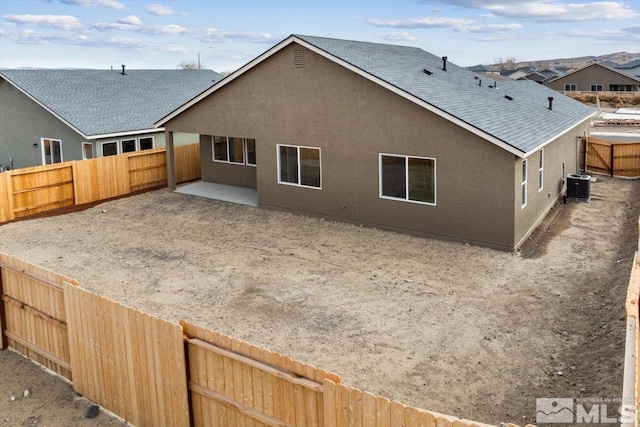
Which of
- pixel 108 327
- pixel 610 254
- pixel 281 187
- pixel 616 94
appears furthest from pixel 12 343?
pixel 616 94

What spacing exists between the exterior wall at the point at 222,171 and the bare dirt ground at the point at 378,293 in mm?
2796

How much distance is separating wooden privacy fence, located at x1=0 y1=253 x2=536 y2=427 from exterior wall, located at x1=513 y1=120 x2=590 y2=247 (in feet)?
35.7

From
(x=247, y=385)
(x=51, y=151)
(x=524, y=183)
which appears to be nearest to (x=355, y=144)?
(x=524, y=183)

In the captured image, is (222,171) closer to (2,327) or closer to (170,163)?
(170,163)

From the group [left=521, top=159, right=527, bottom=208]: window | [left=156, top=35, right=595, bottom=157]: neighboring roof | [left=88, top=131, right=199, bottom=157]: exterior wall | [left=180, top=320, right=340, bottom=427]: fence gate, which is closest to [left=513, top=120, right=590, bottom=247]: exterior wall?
[left=521, top=159, right=527, bottom=208]: window

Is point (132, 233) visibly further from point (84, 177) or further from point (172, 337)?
point (172, 337)

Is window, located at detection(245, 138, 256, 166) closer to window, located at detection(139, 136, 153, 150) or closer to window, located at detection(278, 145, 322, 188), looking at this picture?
window, located at detection(278, 145, 322, 188)

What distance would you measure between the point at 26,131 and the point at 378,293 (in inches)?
848

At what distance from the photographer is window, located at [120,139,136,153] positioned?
25609 millimetres

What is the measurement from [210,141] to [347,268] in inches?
467

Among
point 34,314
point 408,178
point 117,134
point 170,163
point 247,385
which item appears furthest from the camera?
point 117,134

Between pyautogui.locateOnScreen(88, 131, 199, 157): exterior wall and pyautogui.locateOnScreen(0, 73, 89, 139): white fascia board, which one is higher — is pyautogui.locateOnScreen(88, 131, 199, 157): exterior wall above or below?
below

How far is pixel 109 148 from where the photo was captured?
25.1 meters

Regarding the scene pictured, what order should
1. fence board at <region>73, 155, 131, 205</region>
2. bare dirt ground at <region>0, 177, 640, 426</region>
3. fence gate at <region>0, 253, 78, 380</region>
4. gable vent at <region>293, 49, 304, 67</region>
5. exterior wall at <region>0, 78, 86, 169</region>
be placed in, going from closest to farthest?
1. fence gate at <region>0, 253, 78, 380</region>
2. bare dirt ground at <region>0, 177, 640, 426</region>
3. gable vent at <region>293, 49, 304, 67</region>
4. fence board at <region>73, 155, 131, 205</region>
5. exterior wall at <region>0, 78, 86, 169</region>
